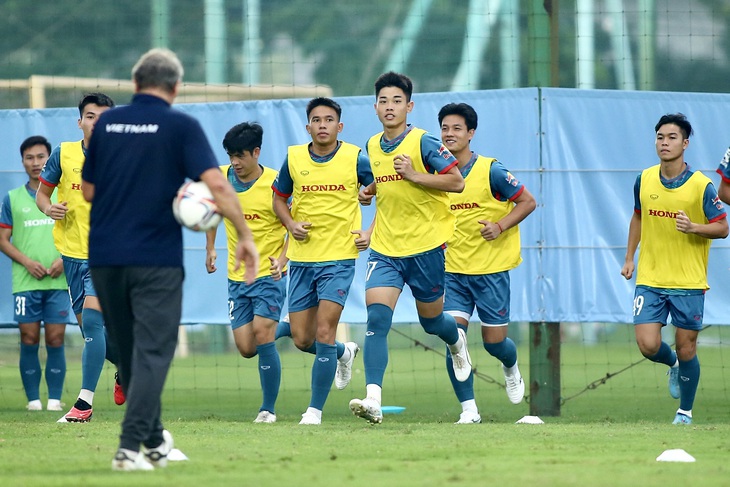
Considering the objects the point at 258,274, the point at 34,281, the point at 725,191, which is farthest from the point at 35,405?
the point at 725,191

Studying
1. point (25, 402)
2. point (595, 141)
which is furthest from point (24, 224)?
point (595, 141)

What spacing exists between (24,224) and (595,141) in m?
5.51

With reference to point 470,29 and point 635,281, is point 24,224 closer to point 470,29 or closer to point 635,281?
point 635,281

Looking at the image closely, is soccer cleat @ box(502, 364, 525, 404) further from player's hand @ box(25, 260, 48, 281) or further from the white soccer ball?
the white soccer ball

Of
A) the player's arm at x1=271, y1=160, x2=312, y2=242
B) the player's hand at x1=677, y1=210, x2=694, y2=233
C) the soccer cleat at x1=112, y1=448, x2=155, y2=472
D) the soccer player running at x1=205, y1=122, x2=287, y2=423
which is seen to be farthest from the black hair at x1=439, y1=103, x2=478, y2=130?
the soccer cleat at x1=112, y1=448, x2=155, y2=472

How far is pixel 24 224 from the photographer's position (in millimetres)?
11961

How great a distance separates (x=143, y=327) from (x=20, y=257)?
596cm

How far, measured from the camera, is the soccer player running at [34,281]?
11.8m

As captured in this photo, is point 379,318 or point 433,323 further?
point 433,323

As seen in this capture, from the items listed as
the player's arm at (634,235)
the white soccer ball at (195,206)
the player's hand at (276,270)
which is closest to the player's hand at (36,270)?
the player's hand at (276,270)

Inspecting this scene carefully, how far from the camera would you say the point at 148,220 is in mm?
6316

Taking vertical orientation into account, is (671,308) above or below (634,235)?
below

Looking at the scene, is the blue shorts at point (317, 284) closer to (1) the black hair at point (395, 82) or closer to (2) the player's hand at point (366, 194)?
(2) the player's hand at point (366, 194)

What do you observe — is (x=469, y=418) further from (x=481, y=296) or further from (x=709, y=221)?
(x=709, y=221)
